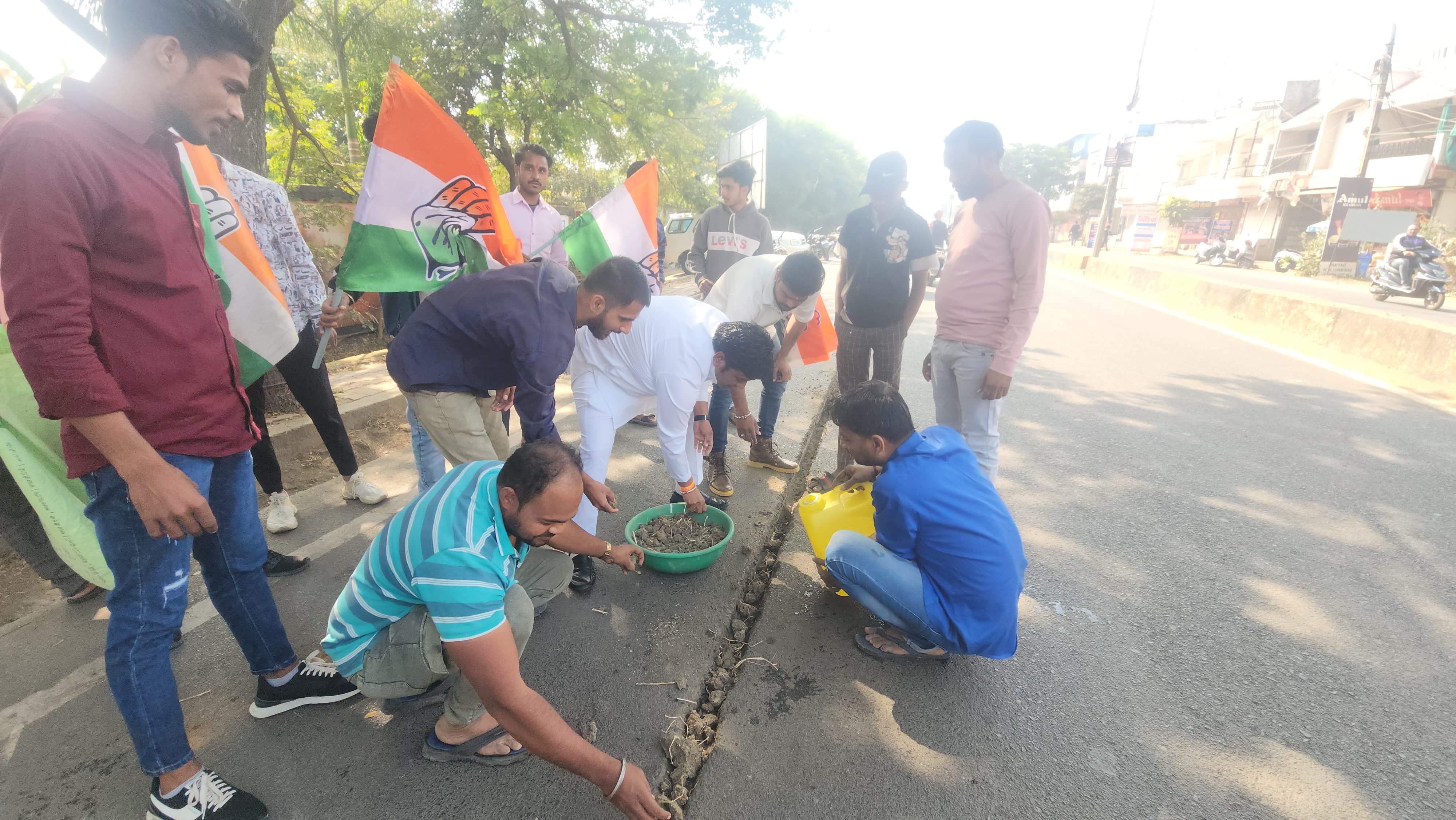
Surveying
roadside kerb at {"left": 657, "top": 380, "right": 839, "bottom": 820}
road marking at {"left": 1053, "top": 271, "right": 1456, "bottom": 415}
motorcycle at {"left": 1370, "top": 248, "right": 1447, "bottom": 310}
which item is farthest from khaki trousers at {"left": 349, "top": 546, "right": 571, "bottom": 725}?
motorcycle at {"left": 1370, "top": 248, "right": 1447, "bottom": 310}

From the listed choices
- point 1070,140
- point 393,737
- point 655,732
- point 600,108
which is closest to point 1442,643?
point 655,732

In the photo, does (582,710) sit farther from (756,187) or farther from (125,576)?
(756,187)

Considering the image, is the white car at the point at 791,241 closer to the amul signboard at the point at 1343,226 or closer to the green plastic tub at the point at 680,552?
the amul signboard at the point at 1343,226

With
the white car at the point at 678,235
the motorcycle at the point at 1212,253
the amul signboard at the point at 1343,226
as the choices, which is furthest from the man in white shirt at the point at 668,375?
the motorcycle at the point at 1212,253

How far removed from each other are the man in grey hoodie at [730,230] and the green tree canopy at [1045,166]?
52564 mm

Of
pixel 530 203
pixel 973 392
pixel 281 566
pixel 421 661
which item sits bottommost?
pixel 281 566

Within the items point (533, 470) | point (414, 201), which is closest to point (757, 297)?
point (414, 201)

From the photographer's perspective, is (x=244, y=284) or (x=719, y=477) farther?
(x=719, y=477)

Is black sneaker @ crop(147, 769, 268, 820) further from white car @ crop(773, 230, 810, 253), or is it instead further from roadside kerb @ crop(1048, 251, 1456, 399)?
white car @ crop(773, 230, 810, 253)

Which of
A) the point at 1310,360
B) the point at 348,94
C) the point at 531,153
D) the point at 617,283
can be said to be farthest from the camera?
the point at 348,94

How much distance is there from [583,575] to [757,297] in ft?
5.91

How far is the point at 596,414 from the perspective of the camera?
2.80 metres

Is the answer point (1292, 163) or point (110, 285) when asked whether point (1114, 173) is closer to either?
point (1292, 163)

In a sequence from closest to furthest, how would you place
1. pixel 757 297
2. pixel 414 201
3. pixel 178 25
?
1. pixel 178 25
2. pixel 414 201
3. pixel 757 297
